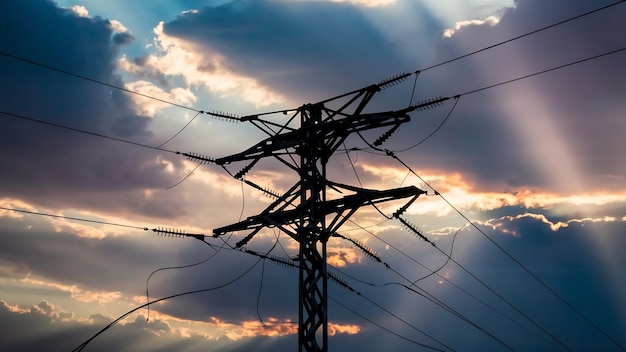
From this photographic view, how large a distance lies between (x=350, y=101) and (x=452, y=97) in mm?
4061

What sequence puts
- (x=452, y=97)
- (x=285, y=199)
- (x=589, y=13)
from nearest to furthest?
(x=589, y=13) → (x=452, y=97) → (x=285, y=199)

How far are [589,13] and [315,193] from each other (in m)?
11.3

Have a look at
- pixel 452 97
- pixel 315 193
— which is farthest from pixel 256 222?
pixel 452 97

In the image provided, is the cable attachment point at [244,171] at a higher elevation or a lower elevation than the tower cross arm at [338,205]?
higher

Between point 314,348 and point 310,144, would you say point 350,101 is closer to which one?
point 310,144

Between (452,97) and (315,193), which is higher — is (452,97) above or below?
above

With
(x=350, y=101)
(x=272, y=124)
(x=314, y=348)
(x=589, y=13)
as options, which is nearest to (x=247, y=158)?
(x=272, y=124)

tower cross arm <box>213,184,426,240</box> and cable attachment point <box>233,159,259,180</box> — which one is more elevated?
cable attachment point <box>233,159,259,180</box>

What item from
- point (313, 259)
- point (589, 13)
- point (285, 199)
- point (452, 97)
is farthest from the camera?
point (285, 199)

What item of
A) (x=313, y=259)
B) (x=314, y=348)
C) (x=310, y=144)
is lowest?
(x=314, y=348)

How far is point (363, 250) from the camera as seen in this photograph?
2612 cm

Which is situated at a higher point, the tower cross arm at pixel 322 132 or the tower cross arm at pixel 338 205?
the tower cross arm at pixel 322 132

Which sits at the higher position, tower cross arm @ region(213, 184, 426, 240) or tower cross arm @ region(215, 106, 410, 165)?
tower cross arm @ region(215, 106, 410, 165)

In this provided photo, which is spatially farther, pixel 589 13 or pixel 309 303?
pixel 309 303
